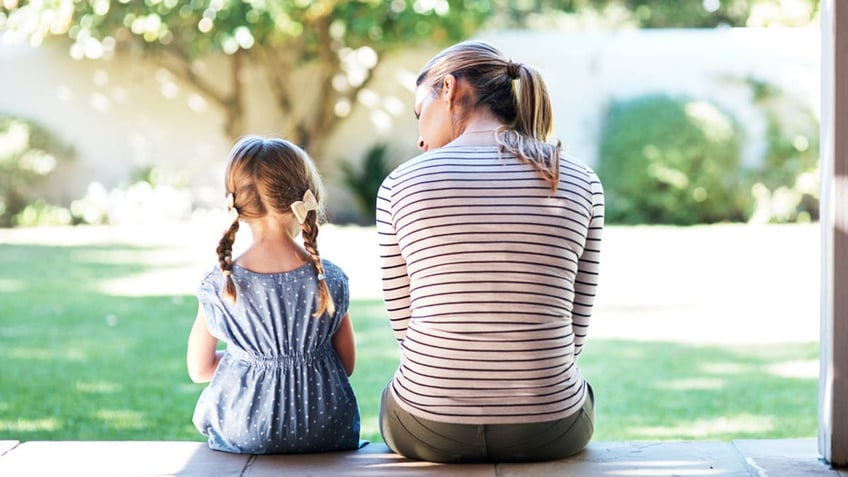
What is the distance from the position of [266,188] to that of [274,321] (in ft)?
1.07

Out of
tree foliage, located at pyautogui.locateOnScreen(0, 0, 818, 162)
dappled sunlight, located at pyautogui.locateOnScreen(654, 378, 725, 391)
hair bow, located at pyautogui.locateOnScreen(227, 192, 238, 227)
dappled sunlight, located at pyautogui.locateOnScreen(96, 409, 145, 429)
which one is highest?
tree foliage, located at pyautogui.locateOnScreen(0, 0, 818, 162)

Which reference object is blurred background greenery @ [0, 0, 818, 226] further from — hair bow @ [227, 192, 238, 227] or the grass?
hair bow @ [227, 192, 238, 227]

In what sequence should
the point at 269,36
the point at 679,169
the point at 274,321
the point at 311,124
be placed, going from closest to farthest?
the point at 274,321 → the point at 679,169 → the point at 269,36 → the point at 311,124

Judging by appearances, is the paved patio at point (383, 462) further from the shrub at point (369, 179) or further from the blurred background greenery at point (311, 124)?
the shrub at point (369, 179)

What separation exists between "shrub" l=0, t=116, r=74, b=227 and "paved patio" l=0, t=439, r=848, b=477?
31.8ft

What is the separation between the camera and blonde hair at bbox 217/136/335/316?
9.18 ft

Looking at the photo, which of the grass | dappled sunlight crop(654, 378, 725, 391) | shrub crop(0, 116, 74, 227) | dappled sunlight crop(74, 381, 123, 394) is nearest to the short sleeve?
the grass

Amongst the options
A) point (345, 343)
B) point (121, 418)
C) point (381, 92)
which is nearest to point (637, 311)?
point (121, 418)

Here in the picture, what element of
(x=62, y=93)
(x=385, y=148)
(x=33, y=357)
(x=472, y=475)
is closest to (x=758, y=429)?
(x=472, y=475)

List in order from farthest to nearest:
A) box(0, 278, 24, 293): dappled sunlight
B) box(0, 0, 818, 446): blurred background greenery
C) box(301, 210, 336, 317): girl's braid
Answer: box(0, 0, 818, 446): blurred background greenery < box(0, 278, 24, 293): dappled sunlight < box(301, 210, 336, 317): girl's braid

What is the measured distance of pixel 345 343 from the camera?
2.95 m

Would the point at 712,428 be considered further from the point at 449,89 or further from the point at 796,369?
the point at 449,89

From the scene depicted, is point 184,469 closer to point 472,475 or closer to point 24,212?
point 472,475

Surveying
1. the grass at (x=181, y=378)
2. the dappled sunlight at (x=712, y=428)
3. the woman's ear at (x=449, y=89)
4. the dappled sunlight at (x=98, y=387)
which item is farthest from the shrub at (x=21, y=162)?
the woman's ear at (x=449, y=89)
